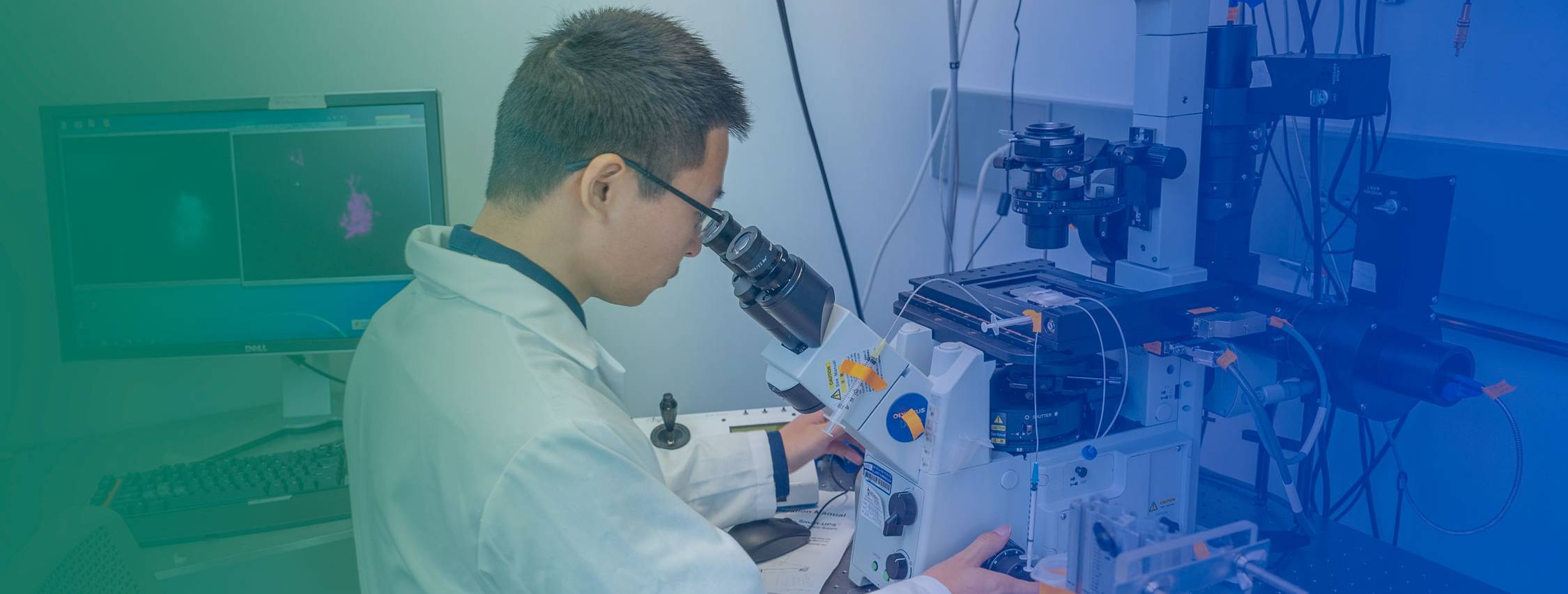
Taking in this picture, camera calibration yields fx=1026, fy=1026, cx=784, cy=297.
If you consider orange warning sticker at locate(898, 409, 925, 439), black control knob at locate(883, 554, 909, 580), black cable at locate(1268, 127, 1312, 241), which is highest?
black cable at locate(1268, 127, 1312, 241)

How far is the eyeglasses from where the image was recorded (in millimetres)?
1088

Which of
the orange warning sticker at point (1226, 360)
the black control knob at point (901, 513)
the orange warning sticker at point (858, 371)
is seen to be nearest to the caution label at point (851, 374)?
the orange warning sticker at point (858, 371)

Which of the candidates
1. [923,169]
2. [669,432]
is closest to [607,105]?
[669,432]

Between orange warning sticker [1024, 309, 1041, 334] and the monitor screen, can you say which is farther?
the monitor screen

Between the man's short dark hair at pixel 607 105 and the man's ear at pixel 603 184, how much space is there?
16 millimetres

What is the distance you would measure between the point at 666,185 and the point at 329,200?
88 centimetres

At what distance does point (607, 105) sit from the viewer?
108 cm

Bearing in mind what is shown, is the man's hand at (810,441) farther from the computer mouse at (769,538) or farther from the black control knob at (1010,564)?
the black control knob at (1010,564)

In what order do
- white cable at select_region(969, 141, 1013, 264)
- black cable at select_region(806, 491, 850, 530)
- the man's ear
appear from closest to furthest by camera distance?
the man's ear, black cable at select_region(806, 491, 850, 530), white cable at select_region(969, 141, 1013, 264)

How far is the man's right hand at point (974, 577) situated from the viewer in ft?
4.19

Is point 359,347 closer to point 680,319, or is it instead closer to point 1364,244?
point 680,319

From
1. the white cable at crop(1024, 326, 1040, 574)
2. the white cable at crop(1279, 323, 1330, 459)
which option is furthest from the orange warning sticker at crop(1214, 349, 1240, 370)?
the white cable at crop(1024, 326, 1040, 574)

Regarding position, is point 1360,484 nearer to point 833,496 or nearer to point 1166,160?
point 1166,160

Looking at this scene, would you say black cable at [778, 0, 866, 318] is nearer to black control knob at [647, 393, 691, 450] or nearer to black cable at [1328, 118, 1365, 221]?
black control knob at [647, 393, 691, 450]
